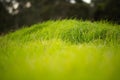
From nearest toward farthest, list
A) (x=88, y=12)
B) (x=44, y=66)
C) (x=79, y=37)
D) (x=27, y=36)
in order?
(x=44, y=66) < (x=79, y=37) < (x=27, y=36) < (x=88, y=12)

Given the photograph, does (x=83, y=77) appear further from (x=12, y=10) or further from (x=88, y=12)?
(x=12, y=10)

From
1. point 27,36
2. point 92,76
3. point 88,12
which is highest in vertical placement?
point 88,12

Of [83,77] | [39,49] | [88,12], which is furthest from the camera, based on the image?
[88,12]

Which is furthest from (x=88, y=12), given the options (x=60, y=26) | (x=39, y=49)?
(x=39, y=49)

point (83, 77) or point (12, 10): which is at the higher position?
point (12, 10)

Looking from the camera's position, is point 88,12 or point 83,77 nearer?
point 83,77

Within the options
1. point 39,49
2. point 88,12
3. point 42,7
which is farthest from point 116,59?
point 42,7
